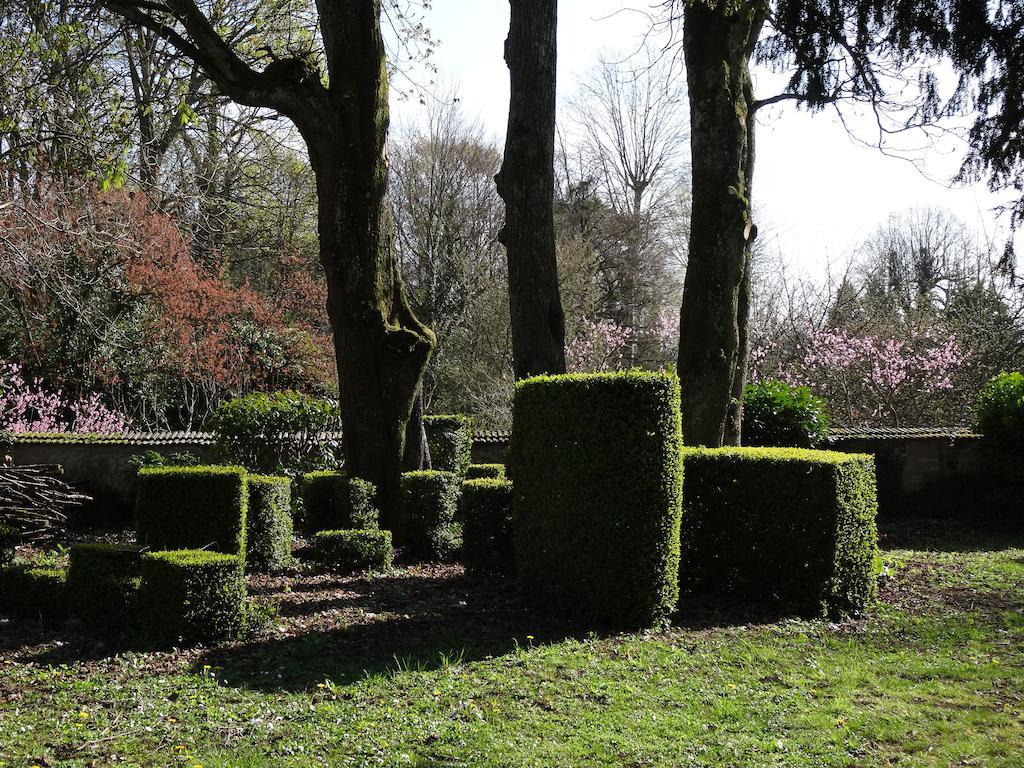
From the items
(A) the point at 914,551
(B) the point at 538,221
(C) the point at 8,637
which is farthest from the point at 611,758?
(A) the point at 914,551

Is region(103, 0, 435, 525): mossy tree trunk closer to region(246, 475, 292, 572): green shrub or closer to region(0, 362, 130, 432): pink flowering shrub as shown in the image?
region(246, 475, 292, 572): green shrub

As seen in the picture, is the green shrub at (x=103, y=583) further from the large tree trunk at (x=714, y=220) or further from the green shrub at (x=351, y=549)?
the large tree trunk at (x=714, y=220)

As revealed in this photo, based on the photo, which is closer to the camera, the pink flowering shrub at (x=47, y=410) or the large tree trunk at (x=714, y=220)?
the large tree trunk at (x=714, y=220)

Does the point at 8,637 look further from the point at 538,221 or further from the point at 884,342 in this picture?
the point at 884,342

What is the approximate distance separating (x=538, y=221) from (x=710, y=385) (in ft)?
8.13

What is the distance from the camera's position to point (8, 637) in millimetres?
5965

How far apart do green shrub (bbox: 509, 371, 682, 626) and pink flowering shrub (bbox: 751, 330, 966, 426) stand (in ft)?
41.3

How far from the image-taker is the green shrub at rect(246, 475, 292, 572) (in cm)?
808

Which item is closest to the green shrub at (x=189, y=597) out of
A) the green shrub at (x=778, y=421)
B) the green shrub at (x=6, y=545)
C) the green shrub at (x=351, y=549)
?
the green shrub at (x=6, y=545)

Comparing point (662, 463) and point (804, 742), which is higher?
point (662, 463)

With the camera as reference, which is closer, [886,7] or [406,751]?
[406,751]

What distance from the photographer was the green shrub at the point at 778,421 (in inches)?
474

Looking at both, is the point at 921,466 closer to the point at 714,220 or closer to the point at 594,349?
the point at 714,220

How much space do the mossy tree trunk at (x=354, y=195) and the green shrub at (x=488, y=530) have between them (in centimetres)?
170
